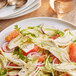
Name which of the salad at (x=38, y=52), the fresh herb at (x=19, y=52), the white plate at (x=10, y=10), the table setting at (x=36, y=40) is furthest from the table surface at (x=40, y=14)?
the fresh herb at (x=19, y=52)

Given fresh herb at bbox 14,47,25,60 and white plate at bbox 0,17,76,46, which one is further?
white plate at bbox 0,17,76,46

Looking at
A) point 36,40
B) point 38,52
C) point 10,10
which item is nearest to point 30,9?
point 10,10

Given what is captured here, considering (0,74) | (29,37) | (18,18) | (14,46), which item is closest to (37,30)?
(29,37)

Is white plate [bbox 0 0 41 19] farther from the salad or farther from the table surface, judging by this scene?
the salad

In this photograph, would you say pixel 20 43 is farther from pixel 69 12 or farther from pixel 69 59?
pixel 69 12

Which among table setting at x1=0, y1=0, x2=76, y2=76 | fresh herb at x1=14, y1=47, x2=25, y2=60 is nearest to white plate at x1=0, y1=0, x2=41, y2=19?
table setting at x1=0, y1=0, x2=76, y2=76

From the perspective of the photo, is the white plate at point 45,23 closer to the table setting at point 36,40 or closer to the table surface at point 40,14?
the table setting at point 36,40

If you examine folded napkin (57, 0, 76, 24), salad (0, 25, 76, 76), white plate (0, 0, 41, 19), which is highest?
white plate (0, 0, 41, 19)
